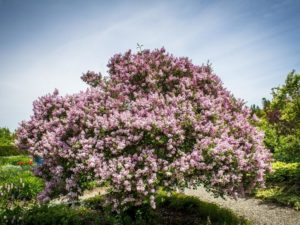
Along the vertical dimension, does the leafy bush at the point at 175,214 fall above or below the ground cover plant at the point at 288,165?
below

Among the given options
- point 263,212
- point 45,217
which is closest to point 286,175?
point 263,212

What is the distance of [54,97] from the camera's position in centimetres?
1025

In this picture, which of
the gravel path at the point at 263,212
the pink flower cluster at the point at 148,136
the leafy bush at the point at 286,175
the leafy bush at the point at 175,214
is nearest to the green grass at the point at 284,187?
the leafy bush at the point at 286,175

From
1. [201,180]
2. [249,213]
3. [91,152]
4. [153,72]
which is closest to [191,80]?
[153,72]

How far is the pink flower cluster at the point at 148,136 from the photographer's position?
25.6 ft

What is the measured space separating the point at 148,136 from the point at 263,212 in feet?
23.1

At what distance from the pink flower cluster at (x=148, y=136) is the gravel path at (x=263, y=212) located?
9.33 ft

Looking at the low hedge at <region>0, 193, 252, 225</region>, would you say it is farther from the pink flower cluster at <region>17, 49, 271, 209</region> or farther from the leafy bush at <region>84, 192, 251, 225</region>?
the pink flower cluster at <region>17, 49, 271, 209</region>

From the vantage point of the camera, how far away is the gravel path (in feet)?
37.1

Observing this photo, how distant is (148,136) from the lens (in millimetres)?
8148

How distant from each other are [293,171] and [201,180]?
28.0ft

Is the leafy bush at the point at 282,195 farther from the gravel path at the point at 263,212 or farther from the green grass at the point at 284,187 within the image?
the gravel path at the point at 263,212

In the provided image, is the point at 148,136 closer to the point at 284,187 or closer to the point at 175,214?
the point at 175,214

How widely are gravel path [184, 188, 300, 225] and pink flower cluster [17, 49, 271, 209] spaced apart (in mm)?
2845
